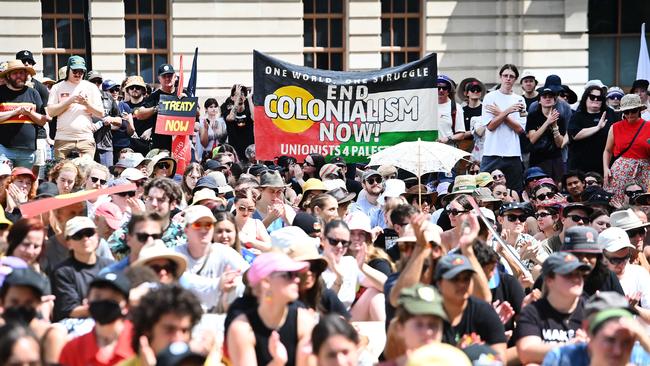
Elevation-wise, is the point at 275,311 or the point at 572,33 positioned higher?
the point at 572,33

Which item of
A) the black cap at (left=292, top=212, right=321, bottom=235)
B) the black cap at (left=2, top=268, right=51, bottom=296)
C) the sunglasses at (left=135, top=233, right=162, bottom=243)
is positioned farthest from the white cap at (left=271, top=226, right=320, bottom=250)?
the black cap at (left=2, top=268, right=51, bottom=296)

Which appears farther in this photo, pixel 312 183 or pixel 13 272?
pixel 312 183

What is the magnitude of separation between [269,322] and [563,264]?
1801 mm

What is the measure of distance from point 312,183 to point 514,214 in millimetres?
2181

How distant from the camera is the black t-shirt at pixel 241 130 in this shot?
1967 cm

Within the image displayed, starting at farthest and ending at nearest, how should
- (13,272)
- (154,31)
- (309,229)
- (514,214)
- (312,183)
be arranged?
(154,31)
(312,183)
(514,214)
(309,229)
(13,272)

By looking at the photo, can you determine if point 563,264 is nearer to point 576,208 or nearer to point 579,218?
point 579,218

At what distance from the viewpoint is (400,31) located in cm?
2695

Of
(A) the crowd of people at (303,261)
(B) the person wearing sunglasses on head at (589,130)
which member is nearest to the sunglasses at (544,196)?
(A) the crowd of people at (303,261)

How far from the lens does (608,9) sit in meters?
27.0

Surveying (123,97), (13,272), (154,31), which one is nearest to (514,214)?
(13,272)

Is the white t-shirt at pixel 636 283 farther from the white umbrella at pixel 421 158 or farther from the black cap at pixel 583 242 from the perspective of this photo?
the white umbrella at pixel 421 158

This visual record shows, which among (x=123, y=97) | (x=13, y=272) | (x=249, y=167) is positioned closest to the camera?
(x=13, y=272)

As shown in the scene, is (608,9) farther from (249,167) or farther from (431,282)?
(431,282)
